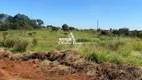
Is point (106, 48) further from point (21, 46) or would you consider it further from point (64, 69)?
Result: point (21, 46)

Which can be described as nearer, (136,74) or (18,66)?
(136,74)

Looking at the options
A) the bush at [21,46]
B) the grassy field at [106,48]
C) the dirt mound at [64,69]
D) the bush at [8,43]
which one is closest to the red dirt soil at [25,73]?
the dirt mound at [64,69]

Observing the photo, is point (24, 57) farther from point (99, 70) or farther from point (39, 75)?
point (99, 70)

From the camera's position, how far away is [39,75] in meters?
12.0

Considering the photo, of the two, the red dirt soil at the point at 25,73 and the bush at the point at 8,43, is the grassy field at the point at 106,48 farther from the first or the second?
the red dirt soil at the point at 25,73

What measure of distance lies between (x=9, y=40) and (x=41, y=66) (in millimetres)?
11041

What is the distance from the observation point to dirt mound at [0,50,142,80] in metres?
11.2

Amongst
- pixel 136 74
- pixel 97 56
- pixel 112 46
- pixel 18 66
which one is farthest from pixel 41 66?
pixel 112 46

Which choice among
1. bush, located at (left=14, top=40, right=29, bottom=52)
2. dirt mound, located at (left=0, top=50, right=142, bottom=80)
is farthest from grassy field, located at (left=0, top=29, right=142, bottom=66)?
dirt mound, located at (left=0, top=50, right=142, bottom=80)

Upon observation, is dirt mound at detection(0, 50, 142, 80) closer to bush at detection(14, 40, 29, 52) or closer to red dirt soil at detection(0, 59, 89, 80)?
red dirt soil at detection(0, 59, 89, 80)

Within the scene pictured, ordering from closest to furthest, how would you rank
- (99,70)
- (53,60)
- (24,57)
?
1. (99,70)
2. (53,60)
3. (24,57)

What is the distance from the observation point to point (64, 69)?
1261 cm

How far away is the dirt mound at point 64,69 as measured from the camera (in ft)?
36.8

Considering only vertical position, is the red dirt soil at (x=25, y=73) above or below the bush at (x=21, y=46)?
below
